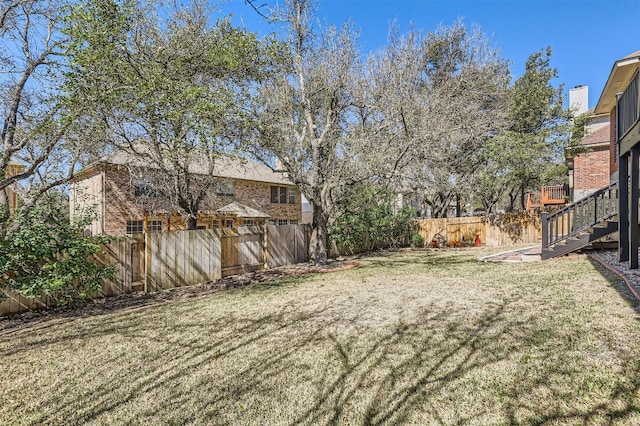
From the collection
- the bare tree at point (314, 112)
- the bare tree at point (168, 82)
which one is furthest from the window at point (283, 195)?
the bare tree at point (168, 82)

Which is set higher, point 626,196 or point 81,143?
point 81,143

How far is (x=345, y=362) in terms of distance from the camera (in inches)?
140

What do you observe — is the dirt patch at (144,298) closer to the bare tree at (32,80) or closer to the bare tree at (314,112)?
the bare tree at (314,112)

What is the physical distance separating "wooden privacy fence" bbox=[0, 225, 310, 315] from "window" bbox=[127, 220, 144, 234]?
798cm

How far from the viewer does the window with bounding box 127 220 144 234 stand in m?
15.8

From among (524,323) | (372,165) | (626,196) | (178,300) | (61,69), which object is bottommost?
(178,300)

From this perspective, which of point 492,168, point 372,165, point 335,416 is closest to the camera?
point 335,416

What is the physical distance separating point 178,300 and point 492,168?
15.7m

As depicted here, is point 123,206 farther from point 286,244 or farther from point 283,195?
point 283,195

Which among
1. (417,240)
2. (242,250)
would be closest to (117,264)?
(242,250)

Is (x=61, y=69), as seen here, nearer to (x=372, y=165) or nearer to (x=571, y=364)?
(x=372, y=165)

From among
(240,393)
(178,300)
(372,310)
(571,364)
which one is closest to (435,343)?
(571,364)

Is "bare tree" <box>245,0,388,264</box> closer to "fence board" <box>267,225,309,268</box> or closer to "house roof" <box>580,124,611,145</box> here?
"fence board" <box>267,225,309,268</box>

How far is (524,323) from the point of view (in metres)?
4.34
